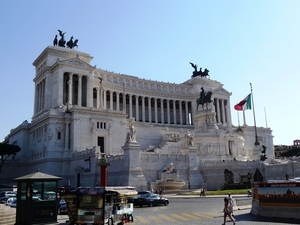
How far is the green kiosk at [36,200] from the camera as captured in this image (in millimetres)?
19672

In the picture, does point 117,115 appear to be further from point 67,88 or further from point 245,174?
point 245,174

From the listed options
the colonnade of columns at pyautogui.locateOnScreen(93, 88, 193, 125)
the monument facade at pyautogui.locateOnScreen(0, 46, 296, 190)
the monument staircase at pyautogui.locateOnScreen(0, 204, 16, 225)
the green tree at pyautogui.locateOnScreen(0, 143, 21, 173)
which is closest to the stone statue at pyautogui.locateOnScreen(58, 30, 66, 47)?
the monument facade at pyautogui.locateOnScreen(0, 46, 296, 190)

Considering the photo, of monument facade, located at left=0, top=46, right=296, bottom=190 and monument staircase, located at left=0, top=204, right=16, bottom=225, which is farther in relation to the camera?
monument facade, located at left=0, top=46, right=296, bottom=190

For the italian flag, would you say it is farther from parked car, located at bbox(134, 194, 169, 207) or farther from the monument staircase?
the monument staircase

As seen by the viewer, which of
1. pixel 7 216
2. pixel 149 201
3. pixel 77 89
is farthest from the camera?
pixel 77 89

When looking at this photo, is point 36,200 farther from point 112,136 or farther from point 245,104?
point 245,104

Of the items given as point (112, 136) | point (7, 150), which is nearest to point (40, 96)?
point (7, 150)

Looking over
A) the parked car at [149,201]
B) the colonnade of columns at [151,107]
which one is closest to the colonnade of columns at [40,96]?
the colonnade of columns at [151,107]

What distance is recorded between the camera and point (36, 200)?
20016 mm

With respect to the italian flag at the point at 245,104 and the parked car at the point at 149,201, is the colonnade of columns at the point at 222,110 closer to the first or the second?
the italian flag at the point at 245,104

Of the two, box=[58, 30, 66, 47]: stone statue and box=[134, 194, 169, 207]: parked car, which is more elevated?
box=[58, 30, 66, 47]: stone statue

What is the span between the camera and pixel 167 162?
54.1m

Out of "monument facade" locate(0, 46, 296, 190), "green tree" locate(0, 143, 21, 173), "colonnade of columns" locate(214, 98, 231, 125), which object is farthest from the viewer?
"colonnade of columns" locate(214, 98, 231, 125)

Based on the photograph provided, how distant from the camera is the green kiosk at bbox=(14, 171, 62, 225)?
1967 centimetres
